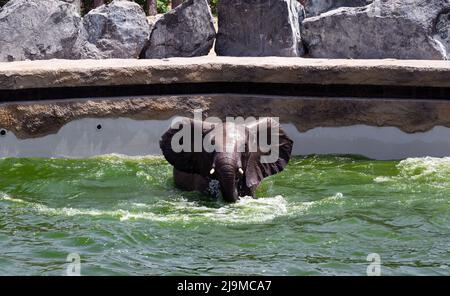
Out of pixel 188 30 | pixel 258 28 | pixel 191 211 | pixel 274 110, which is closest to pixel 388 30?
pixel 258 28

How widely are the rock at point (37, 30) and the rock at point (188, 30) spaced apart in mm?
1147

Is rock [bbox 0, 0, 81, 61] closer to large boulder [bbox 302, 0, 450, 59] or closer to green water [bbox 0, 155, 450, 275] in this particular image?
green water [bbox 0, 155, 450, 275]

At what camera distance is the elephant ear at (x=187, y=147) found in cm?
992

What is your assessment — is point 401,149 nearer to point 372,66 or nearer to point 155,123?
point 372,66

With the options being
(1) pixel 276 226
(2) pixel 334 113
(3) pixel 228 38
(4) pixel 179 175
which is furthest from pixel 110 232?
(3) pixel 228 38

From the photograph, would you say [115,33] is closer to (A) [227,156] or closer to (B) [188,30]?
(B) [188,30]

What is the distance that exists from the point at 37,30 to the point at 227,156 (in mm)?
5141

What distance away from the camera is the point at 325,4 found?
15102 mm

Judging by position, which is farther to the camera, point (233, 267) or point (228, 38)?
point (228, 38)

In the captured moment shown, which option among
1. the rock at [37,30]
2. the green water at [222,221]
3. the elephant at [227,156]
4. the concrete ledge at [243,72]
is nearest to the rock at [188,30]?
the rock at [37,30]

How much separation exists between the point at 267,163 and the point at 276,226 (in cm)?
144

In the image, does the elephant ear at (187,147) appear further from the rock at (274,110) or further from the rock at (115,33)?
the rock at (115,33)

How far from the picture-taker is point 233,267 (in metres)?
7.55

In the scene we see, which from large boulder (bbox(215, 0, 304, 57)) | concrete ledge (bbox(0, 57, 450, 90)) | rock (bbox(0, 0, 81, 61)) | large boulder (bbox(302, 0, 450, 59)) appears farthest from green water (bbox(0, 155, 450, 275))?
large boulder (bbox(215, 0, 304, 57))
